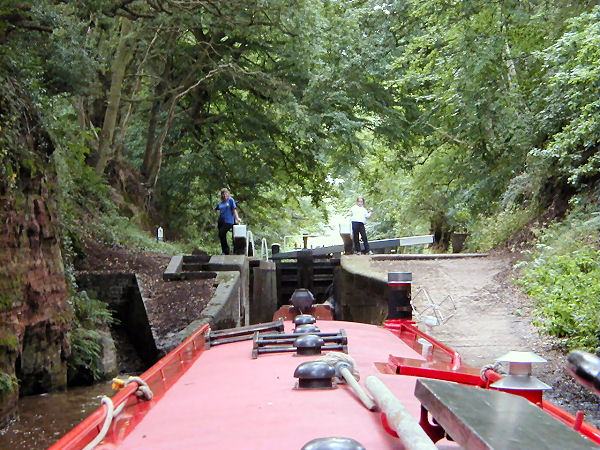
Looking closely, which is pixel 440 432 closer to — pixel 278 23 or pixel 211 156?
pixel 278 23

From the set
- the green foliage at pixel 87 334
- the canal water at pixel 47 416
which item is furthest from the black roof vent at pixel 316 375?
the green foliage at pixel 87 334

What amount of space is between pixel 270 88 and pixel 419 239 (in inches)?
331

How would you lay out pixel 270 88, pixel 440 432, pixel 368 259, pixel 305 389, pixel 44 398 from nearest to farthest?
pixel 440 432 < pixel 305 389 < pixel 44 398 < pixel 368 259 < pixel 270 88

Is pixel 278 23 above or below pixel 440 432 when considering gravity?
above

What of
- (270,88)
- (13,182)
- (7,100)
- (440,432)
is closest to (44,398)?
(13,182)

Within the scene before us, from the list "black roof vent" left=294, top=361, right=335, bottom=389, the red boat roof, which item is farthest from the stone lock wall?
"black roof vent" left=294, top=361, right=335, bottom=389

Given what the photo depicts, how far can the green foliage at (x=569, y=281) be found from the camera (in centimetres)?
854

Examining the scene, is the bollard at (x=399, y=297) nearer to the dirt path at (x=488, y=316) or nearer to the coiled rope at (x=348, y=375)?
the dirt path at (x=488, y=316)

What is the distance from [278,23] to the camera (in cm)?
1736

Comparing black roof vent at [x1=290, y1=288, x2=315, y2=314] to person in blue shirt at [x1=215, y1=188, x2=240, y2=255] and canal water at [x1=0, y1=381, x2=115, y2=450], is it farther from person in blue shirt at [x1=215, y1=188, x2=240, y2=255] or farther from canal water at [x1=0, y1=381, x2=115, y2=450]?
person in blue shirt at [x1=215, y1=188, x2=240, y2=255]

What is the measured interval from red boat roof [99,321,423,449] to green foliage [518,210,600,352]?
A: 494cm

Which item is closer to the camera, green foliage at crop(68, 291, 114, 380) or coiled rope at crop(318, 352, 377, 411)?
coiled rope at crop(318, 352, 377, 411)

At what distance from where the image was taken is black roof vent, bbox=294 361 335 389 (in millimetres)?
3002

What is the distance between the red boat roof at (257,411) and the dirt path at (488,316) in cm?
363
